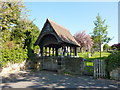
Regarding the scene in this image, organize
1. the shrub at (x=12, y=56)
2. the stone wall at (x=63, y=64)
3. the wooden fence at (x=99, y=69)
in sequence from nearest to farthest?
the wooden fence at (x=99, y=69)
the shrub at (x=12, y=56)
the stone wall at (x=63, y=64)

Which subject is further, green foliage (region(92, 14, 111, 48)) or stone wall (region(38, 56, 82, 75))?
green foliage (region(92, 14, 111, 48))

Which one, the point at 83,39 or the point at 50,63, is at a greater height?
the point at 83,39

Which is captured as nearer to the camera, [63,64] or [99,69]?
[99,69]

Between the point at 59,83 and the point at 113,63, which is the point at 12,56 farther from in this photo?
the point at 113,63

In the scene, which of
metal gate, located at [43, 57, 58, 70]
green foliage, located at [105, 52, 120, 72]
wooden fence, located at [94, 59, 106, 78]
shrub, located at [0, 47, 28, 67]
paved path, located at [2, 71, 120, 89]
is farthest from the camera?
metal gate, located at [43, 57, 58, 70]

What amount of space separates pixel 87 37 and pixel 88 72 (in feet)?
65.5

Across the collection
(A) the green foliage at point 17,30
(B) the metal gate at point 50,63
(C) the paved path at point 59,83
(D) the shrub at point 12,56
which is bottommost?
(C) the paved path at point 59,83

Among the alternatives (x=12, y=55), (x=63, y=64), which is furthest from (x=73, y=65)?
(x=12, y=55)

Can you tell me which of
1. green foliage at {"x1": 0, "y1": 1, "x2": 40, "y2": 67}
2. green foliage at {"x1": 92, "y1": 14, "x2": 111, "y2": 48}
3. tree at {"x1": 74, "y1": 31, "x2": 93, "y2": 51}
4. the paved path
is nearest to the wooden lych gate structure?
the paved path

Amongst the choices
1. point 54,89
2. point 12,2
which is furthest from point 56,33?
point 12,2

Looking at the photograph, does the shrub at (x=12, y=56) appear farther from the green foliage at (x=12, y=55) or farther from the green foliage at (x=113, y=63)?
the green foliage at (x=113, y=63)

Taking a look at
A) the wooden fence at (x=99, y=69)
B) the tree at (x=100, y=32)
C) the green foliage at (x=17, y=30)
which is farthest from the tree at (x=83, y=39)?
the wooden fence at (x=99, y=69)

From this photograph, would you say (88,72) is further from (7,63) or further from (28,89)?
(7,63)

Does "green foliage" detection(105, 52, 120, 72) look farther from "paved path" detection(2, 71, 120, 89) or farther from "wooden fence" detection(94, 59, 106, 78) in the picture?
"paved path" detection(2, 71, 120, 89)
